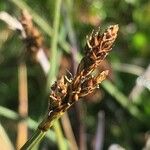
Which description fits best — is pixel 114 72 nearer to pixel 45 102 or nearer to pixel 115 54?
pixel 115 54

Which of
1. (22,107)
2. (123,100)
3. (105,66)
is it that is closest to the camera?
(22,107)

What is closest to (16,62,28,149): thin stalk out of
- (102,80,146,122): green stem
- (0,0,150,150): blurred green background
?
(0,0,150,150): blurred green background

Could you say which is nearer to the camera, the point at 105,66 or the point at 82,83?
the point at 82,83

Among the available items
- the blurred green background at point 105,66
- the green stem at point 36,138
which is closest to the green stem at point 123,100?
the blurred green background at point 105,66

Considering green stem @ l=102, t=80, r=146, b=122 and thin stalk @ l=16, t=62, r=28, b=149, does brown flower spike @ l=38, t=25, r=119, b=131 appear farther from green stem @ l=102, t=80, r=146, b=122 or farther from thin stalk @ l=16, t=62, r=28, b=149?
green stem @ l=102, t=80, r=146, b=122

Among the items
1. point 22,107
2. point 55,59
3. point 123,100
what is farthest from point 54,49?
point 123,100

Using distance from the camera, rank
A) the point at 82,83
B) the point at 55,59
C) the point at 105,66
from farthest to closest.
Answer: the point at 105,66, the point at 55,59, the point at 82,83

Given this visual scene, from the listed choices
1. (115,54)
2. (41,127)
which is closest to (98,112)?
(115,54)

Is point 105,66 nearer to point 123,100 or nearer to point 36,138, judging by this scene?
point 123,100
